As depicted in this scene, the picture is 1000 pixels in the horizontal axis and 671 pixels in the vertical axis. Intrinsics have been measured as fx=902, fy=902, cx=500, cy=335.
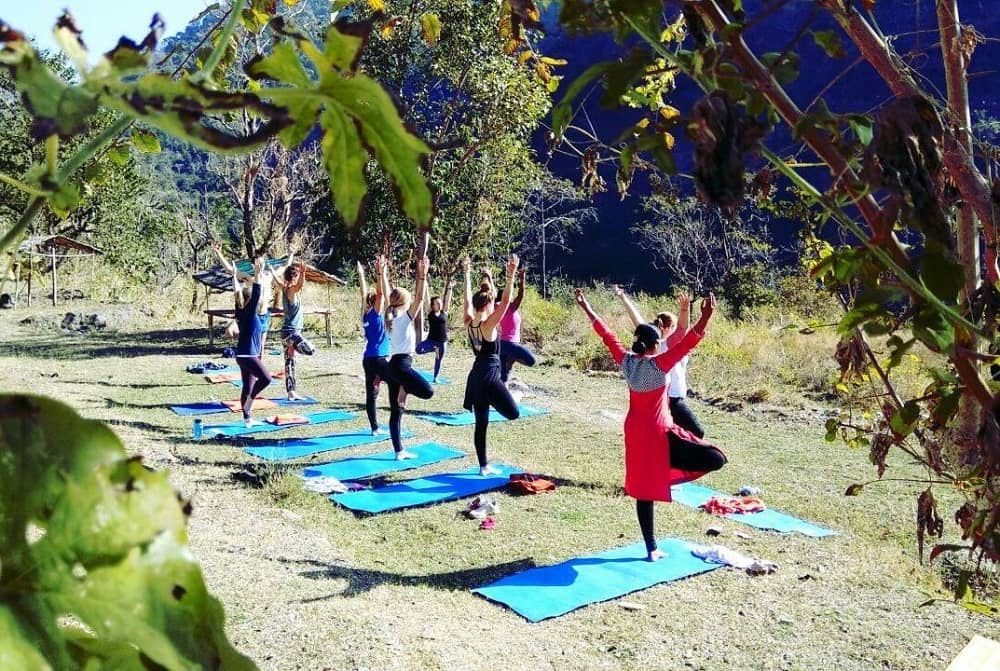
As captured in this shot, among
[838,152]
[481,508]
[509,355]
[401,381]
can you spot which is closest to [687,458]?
[481,508]

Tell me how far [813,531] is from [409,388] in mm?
3554

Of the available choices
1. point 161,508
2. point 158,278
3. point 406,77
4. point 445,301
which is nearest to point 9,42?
point 161,508

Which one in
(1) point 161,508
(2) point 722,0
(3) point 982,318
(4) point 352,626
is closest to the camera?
(1) point 161,508

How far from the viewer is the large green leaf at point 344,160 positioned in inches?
17.4

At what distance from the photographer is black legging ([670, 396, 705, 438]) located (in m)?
7.55

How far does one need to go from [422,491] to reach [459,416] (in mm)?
3478

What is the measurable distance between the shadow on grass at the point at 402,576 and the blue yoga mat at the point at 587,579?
13 centimetres

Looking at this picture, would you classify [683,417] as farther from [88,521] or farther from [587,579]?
[88,521]

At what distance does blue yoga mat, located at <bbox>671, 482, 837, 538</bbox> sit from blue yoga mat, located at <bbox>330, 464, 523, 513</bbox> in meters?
1.54

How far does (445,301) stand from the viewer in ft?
39.2

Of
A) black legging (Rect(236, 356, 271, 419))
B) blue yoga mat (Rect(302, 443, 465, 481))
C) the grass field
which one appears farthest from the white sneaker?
black legging (Rect(236, 356, 271, 419))

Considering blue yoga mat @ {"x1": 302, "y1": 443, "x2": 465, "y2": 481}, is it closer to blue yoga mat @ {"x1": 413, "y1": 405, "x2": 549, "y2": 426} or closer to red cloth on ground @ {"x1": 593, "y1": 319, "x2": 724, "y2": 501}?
blue yoga mat @ {"x1": 413, "y1": 405, "x2": 549, "y2": 426}

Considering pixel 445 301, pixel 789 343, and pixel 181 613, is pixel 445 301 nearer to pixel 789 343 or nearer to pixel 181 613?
pixel 789 343

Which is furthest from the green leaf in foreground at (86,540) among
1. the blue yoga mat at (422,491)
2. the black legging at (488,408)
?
the black legging at (488,408)
